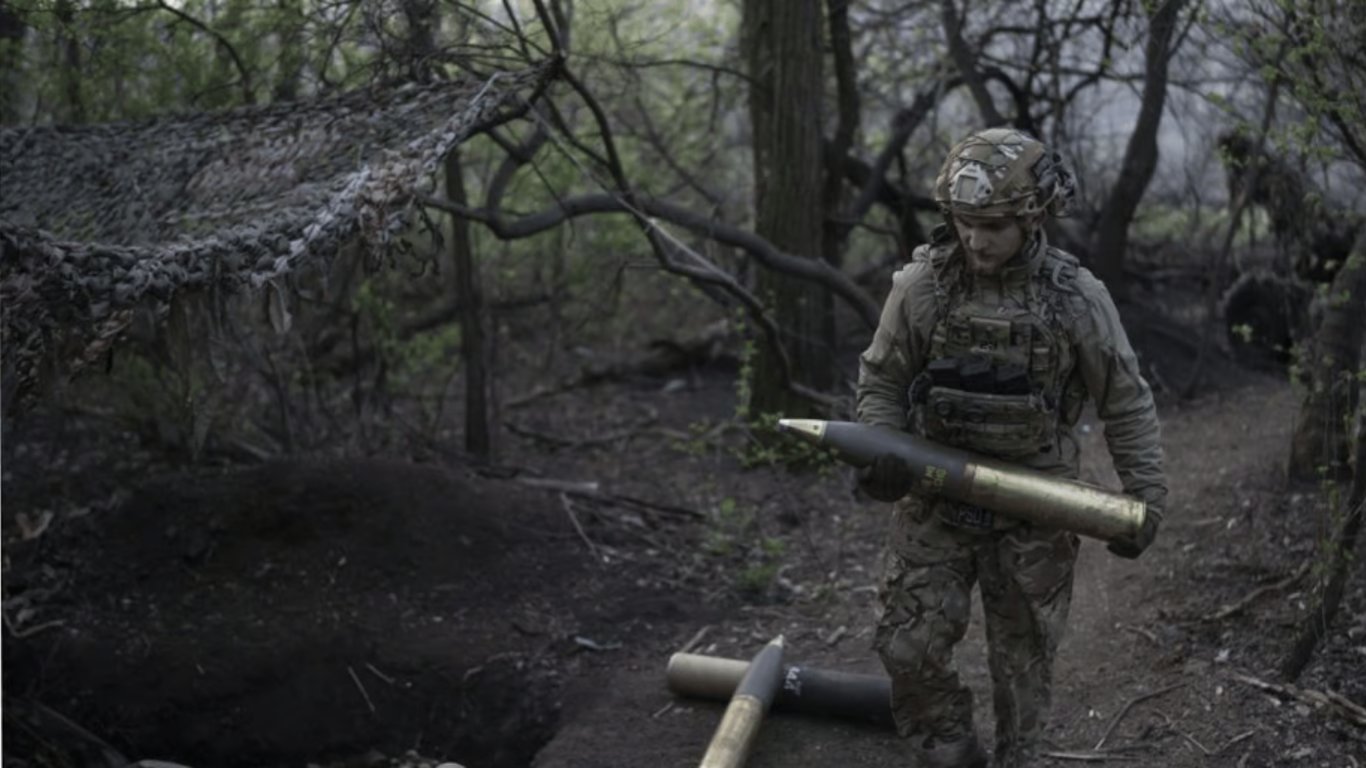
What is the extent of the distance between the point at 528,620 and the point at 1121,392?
134 inches

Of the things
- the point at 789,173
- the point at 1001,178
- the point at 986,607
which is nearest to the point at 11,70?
the point at 789,173

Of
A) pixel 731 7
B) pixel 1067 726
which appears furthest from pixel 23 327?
pixel 731 7

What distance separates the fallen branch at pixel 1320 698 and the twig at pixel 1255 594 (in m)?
0.51

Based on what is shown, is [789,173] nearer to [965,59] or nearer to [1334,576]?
[965,59]

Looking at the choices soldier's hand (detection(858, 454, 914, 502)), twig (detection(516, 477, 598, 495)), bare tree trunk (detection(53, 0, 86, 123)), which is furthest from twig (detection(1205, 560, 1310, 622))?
bare tree trunk (detection(53, 0, 86, 123))

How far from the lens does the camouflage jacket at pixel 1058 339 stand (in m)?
4.14

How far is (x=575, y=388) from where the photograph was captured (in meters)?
11.3

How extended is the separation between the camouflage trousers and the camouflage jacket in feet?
0.82

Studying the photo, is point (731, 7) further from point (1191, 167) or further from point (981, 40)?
point (1191, 167)

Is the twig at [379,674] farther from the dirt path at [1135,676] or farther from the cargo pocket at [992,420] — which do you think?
the cargo pocket at [992,420]

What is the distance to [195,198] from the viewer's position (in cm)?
590

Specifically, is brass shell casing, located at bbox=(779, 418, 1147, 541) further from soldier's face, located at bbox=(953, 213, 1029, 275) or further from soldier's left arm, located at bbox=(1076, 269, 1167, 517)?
soldier's face, located at bbox=(953, 213, 1029, 275)

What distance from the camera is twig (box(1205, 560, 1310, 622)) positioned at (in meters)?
5.76

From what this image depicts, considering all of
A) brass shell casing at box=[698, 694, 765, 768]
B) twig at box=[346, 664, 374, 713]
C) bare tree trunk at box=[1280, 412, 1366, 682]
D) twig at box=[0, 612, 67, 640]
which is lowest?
twig at box=[346, 664, 374, 713]
